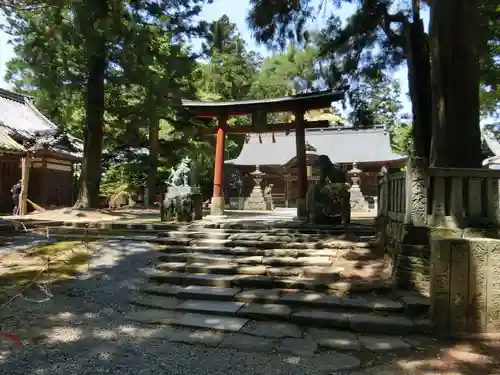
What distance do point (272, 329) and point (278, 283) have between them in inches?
55.6

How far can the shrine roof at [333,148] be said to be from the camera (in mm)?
24922

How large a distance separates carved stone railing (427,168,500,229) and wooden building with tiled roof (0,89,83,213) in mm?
15370

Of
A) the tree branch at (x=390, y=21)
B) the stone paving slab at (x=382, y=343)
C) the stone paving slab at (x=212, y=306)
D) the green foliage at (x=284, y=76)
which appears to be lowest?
the stone paving slab at (x=382, y=343)

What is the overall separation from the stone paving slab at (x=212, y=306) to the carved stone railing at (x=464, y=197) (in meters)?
3.01

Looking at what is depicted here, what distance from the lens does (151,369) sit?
3.59 m

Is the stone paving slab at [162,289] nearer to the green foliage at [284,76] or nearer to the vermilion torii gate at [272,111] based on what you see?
the vermilion torii gate at [272,111]

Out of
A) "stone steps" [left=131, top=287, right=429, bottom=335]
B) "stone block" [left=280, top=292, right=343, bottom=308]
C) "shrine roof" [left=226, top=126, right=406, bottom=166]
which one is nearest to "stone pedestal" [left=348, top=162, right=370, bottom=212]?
"shrine roof" [left=226, top=126, right=406, bottom=166]

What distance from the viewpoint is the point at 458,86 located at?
6008 mm

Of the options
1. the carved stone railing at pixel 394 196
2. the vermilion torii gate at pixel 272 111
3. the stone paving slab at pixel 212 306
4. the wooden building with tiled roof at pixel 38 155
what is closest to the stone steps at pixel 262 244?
the carved stone railing at pixel 394 196

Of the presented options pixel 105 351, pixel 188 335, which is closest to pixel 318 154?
pixel 188 335

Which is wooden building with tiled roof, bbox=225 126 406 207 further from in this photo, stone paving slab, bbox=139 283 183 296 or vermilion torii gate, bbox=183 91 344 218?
stone paving slab, bbox=139 283 183 296

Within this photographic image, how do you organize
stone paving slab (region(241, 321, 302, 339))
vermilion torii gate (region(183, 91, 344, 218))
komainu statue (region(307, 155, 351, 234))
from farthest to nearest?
1. vermilion torii gate (region(183, 91, 344, 218))
2. komainu statue (region(307, 155, 351, 234))
3. stone paving slab (region(241, 321, 302, 339))

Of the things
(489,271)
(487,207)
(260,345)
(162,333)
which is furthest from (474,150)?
(162,333)

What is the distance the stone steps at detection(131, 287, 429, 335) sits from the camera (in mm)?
4535
